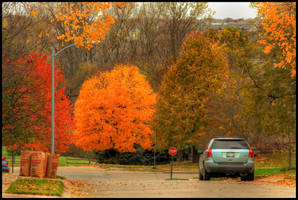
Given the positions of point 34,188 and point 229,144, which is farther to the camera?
point 229,144

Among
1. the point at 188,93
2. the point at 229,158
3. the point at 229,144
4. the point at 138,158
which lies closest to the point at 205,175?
the point at 229,158

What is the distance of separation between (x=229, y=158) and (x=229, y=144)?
560 mm

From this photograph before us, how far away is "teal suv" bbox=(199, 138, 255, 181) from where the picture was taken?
67.1 ft

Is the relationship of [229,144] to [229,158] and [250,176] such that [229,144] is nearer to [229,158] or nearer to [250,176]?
[229,158]

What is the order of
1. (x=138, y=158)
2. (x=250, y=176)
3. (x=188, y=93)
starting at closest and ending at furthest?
(x=250, y=176), (x=188, y=93), (x=138, y=158)

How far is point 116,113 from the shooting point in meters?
49.1

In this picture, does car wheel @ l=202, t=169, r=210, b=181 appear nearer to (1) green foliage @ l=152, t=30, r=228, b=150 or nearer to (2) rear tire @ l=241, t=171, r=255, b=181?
(2) rear tire @ l=241, t=171, r=255, b=181

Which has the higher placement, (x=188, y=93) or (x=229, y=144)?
(x=188, y=93)

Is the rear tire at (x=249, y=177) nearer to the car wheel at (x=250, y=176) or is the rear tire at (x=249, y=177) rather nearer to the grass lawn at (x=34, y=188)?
the car wheel at (x=250, y=176)

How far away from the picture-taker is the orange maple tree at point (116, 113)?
49.1 metres

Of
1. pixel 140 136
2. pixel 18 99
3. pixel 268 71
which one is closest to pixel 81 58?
pixel 140 136

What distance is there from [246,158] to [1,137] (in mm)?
9423

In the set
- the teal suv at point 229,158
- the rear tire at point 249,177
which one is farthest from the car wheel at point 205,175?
the rear tire at point 249,177

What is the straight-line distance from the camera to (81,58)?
82.7 metres
